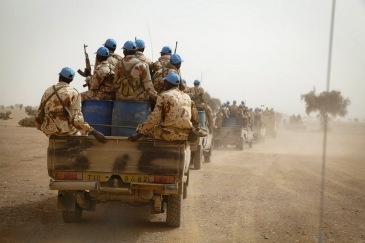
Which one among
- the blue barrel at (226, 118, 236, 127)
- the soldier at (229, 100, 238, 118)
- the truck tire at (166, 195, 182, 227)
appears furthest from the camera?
the soldier at (229, 100, 238, 118)

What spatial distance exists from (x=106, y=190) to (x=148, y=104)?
5.15ft

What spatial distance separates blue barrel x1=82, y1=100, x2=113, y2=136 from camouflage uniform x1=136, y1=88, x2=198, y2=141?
99cm

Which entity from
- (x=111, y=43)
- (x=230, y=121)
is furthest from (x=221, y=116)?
(x=111, y=43)

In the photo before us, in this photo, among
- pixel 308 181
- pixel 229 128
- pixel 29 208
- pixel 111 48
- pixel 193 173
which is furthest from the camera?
pixel 229 128

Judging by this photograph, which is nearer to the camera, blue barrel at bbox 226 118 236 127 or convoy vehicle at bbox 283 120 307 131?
blue barrel at bbox 226 118 236 127

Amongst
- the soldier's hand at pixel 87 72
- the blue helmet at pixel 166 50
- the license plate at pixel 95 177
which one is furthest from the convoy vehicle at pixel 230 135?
the license plate at pixel 95 177

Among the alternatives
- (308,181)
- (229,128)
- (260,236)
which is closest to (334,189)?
(308,181)

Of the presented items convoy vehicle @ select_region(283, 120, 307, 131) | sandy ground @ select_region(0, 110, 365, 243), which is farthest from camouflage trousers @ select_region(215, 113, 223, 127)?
convoy vehicle @ select_region(283, 120, 307, 131)

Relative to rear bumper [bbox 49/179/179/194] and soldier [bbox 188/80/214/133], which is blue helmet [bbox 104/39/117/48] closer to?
rear bumper [bbox 49/179/179/194]

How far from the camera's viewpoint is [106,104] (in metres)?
7.24

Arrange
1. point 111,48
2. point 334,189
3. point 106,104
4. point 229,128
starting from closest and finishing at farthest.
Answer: point 106,104, point 111,48, point 334,189, point 229,128

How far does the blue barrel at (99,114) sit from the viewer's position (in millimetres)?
7199

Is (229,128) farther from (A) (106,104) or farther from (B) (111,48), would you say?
(A) (106,104)

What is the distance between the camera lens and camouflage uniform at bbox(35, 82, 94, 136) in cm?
642
